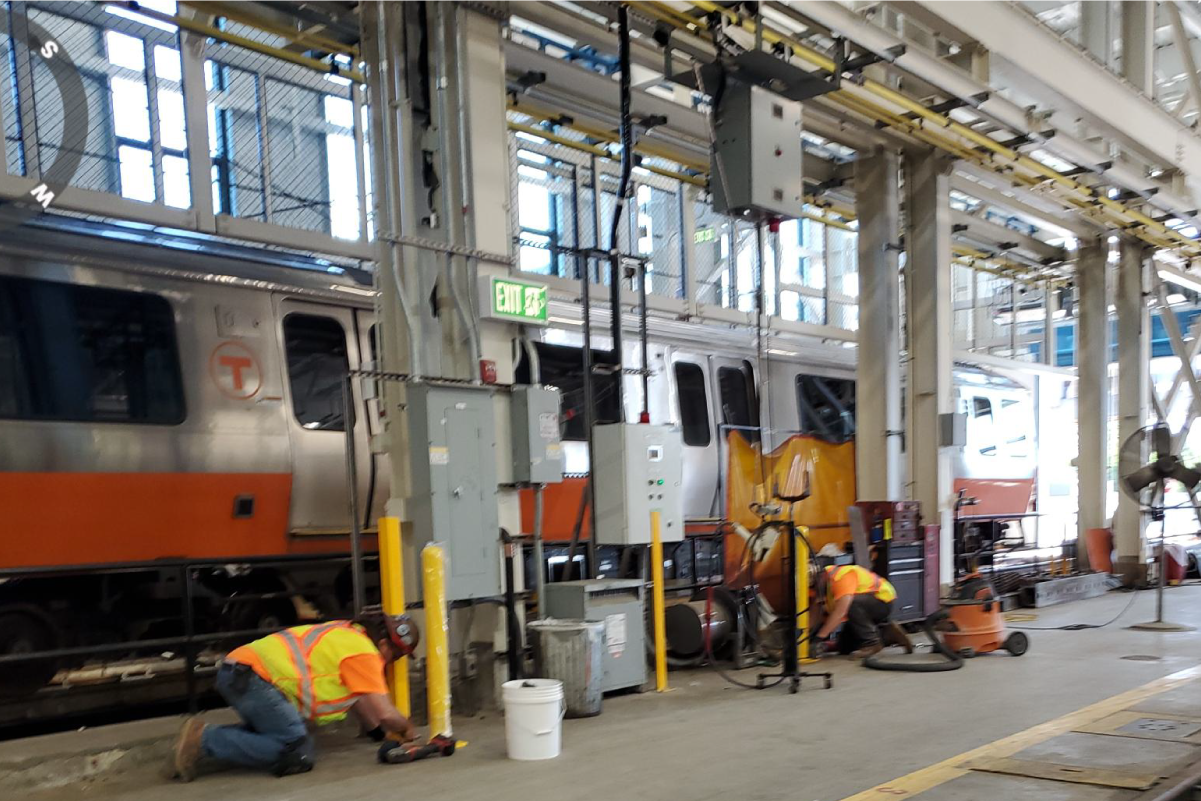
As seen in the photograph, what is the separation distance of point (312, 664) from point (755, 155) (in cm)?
482

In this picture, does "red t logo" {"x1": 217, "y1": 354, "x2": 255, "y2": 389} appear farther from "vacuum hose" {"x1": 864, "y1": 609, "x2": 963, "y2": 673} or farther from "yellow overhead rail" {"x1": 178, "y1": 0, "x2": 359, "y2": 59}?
"vacuum hose" {"x1": 864, "y1": 609, "x2": 963, "y2": 673}

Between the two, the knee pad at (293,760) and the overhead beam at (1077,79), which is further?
the overhead beam at (1077,79)

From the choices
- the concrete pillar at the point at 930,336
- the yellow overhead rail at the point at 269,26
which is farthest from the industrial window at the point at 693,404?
the yellow overhead rail at the point at 269,26

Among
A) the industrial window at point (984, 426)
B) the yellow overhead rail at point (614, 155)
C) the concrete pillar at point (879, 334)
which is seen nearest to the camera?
the yellow overhead rail at point (614, 155)

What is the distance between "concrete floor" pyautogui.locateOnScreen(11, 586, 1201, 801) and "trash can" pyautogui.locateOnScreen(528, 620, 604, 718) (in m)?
0.15

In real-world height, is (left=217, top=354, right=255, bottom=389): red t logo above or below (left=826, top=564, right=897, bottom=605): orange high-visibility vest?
above

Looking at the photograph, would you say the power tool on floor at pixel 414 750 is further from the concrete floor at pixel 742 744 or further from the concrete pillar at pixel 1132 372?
the concrete pillar at pixel 1132 372

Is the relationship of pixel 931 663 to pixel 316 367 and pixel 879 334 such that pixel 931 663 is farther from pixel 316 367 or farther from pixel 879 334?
pixel 316 367

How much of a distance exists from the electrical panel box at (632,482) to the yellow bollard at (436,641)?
189cm

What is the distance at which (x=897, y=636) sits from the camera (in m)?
8.80

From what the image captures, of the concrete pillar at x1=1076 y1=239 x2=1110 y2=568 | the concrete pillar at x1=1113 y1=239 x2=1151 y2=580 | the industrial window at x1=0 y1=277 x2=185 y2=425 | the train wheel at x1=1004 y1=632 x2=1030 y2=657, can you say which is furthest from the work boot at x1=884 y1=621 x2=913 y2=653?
the concrete pillar at x1=1113 y1=239 x2=1151 y2=580

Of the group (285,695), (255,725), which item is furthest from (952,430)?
(255,725)

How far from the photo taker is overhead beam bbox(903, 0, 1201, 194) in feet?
28.5

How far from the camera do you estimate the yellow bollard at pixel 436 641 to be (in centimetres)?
576
